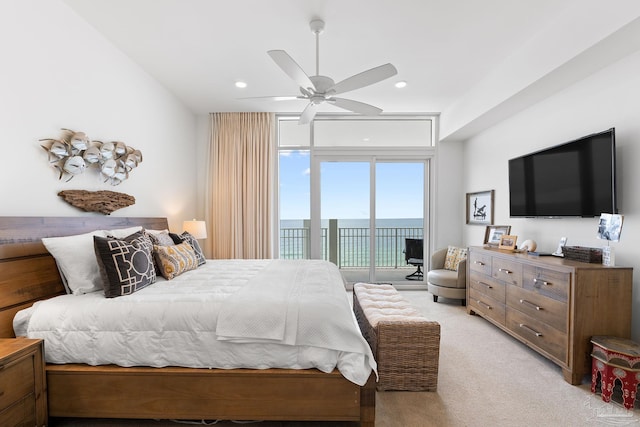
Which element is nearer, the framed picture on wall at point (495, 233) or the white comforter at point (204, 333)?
the white comforter at point (204, 333)

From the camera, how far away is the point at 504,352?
2.73m

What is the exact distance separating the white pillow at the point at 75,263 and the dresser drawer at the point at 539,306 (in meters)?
3.45

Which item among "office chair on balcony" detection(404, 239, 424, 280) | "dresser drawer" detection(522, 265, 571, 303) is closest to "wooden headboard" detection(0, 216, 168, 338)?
"dresser drawer" detection(522, 265, 571, 303)

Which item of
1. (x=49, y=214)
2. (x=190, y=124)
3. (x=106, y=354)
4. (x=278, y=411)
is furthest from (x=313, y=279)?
(x=190, y=124)

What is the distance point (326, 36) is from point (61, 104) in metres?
2.28

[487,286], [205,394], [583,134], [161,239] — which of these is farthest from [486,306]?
[161,239]

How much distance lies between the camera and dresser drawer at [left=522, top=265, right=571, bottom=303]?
2.25 meters

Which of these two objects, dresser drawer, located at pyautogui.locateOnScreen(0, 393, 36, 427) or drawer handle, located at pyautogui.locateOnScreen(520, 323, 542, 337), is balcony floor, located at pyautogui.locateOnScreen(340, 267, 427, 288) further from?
dresser drawer, located at pyautogui.locateOnScreen(0, 393, 36, 427)

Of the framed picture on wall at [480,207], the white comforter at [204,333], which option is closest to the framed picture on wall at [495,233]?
the framed picture on wall at [480,207]

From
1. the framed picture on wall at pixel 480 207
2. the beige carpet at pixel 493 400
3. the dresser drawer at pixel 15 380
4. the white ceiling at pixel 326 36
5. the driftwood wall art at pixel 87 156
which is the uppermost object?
the white ceiling at pixel 326 36

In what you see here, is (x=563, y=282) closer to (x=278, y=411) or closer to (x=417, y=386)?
(x=417, y=386)

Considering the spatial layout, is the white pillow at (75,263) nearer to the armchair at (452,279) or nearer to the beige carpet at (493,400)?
the beige carpet at (493,400)

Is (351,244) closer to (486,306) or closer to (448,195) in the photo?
(448,195)

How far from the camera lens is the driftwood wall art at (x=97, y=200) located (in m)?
2.39
